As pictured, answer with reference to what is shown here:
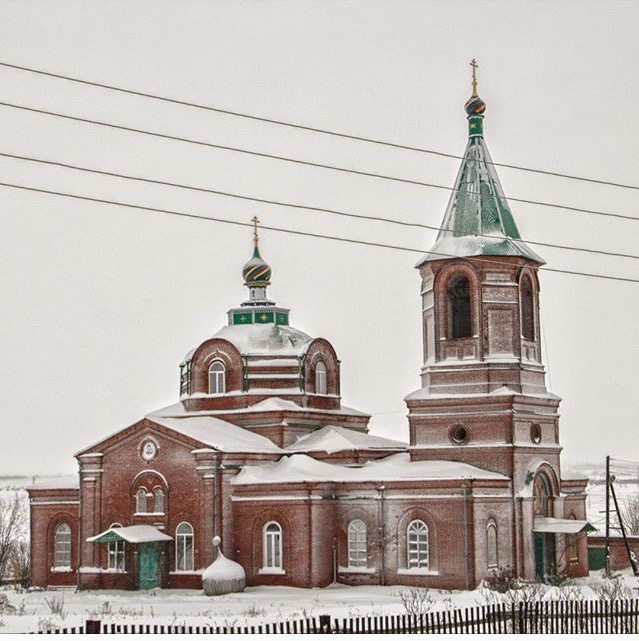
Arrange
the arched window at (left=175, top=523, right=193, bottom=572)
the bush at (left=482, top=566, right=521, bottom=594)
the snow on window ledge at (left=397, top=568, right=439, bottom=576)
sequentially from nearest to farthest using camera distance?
the bush at (left=482, top=566, right=521, bottom=594)
the snow on window ledge at (left=397, top=568, right=439, bottom=576)
the arched window at (left=175, top=523, right=193, bottom=572)

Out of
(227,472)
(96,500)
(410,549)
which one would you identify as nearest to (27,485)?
(96,500)

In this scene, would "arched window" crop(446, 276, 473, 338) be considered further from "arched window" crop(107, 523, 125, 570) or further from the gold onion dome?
"arched window" crop(107, 523, 125, 570)

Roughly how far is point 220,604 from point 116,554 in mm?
5804

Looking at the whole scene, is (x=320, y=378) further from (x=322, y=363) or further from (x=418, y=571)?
(x=418, y=571)

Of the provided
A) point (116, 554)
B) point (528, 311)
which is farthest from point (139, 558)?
point (528, 311)

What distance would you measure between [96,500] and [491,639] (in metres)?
16.3

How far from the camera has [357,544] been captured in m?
33.0

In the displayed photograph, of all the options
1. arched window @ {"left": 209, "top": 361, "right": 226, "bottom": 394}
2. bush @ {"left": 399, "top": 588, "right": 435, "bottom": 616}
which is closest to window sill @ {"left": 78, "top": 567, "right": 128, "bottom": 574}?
arched window @ {"left": 209, "top": 361, "right": 226, "bottom": 394}

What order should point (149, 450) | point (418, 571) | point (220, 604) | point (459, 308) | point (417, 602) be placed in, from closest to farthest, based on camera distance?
point (417, 602) → point (220, 604) → point (418, 571) → point (459, 308) → point (149, 450)

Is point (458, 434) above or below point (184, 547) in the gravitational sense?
above

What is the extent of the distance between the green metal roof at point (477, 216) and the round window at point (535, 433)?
164 inches

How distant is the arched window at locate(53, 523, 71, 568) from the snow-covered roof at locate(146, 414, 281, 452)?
4.15 metres

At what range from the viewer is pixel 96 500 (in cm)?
3478

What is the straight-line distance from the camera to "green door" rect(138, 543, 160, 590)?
3356cm
